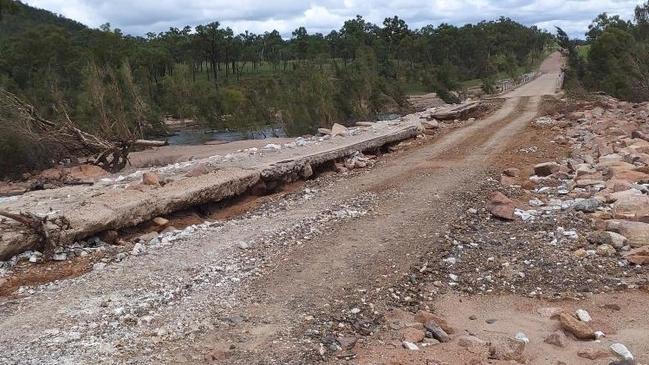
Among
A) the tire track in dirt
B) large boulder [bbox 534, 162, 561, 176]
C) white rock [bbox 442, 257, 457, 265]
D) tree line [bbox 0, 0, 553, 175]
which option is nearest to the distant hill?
tree line [bbox 0, 0, 553, 175]

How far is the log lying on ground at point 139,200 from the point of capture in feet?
23.4

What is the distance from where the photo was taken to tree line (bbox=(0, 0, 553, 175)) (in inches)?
1244

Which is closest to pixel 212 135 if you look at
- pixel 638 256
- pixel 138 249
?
pixel 138 249

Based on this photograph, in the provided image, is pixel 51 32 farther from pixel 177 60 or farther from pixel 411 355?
pixel 411 355

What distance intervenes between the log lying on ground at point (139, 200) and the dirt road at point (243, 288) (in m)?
0.80

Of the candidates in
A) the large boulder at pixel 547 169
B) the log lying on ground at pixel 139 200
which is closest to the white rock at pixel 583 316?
the log lying on ground at pixel 139 200

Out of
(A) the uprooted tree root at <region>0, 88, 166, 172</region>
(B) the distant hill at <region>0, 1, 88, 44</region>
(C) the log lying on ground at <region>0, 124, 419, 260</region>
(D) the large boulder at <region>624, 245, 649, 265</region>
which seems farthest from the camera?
(B) the distant hill at <region>0, 1, 88, 44</region>

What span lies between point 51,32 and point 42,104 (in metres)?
Result: 18.4

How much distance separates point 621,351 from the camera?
4.57 meters

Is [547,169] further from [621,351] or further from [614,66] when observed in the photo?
[614,66]

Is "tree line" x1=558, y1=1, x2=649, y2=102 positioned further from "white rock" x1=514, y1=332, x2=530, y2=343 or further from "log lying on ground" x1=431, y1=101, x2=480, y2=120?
"white rock" x1=514, y1=332, x2=530, y2=343

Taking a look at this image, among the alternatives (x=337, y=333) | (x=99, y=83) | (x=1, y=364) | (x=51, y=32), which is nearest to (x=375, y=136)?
(x=337, y=333)

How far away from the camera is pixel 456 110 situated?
68.9ft

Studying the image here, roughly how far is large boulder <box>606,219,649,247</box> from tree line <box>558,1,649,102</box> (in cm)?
2080
